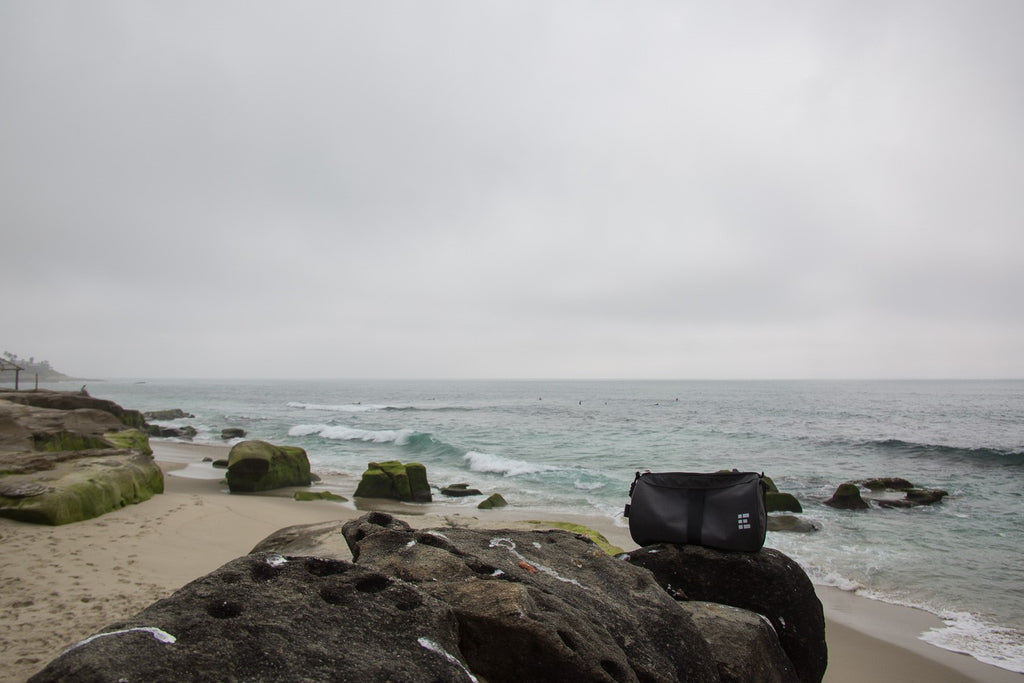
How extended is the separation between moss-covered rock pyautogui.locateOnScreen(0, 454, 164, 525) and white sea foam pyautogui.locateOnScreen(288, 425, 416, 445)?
21074 mm

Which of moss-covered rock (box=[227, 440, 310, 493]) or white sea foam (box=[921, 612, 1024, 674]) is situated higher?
moss-covered rock (box=[227, 440, 310, 493])

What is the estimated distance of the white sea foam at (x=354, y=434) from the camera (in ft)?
A: 112

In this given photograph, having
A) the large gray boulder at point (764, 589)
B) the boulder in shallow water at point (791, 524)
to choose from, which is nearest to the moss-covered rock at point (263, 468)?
the boulder in shallow water at point (791, 524)

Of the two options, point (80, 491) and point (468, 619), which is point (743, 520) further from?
point (80, 491)

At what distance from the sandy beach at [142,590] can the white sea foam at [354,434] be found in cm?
2200

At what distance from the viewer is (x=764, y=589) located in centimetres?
499

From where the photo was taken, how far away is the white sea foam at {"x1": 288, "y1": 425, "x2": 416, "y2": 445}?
34.0 m

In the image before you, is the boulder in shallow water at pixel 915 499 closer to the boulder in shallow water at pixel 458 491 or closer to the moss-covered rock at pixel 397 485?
the boulder in shallow water at pixel 458 491

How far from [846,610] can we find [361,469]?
61.5 ft

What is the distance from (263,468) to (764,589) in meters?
15.8

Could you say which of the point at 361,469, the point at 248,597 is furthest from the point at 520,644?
the point at 361,469

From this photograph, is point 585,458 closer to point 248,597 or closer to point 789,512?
point 789,512

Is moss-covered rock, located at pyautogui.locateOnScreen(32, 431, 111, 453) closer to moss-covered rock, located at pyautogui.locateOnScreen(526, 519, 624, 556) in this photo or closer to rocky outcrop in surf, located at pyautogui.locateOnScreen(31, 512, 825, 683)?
moss-covered rock, located at pyautogui.locateOnScreen(526, 519, 624, 556)

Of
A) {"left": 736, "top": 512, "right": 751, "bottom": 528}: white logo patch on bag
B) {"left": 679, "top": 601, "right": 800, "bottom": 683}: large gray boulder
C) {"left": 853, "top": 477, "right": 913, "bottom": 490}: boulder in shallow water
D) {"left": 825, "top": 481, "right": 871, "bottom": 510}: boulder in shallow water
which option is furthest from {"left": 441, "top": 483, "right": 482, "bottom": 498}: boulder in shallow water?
{"left": 679, "top": 601, "right": 800, "bottom": 683}: large gray boulder
